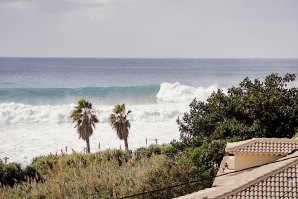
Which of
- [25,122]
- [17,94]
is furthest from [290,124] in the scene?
[17,94]

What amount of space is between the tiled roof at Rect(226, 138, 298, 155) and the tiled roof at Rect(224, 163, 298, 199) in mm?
3286

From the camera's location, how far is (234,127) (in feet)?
83.8

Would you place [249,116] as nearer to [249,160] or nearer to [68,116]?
[249,160]

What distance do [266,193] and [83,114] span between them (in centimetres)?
2618

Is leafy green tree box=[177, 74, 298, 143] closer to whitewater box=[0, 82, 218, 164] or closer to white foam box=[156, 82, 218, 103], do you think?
whitewater box=[0, 82, 218, 164]

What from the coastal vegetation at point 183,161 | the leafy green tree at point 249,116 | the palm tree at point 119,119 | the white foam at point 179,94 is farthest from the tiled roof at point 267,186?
the white foam at point 179,94

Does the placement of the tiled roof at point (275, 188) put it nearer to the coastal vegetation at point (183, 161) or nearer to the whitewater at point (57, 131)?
the coastal vegetation at point (183, 161)

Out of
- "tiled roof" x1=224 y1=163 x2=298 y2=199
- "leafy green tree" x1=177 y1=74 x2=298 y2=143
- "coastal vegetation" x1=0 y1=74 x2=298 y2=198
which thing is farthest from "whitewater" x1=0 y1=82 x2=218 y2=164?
"tiled roof" x1=224 y1=163 x2=298 y2=199

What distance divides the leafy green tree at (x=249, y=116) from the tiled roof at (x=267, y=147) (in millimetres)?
7954

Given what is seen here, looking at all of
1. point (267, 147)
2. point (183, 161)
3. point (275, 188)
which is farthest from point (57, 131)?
point (275, 188)

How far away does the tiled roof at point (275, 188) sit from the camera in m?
12.1

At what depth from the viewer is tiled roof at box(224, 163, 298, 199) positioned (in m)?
12.1

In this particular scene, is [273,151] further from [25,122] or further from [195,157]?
[25,122]

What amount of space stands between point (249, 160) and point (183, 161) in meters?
7.06
